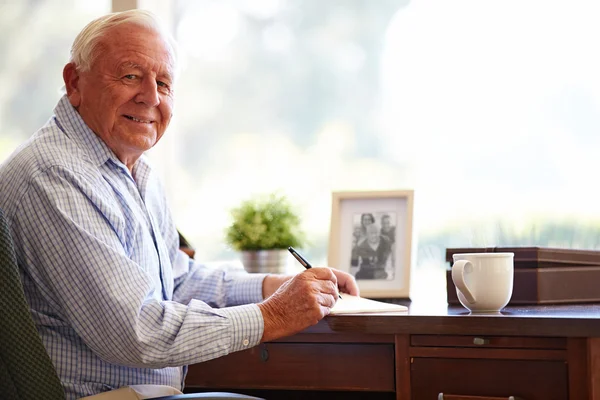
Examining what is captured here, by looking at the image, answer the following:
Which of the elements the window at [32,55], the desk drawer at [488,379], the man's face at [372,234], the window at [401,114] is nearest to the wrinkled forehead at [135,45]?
the window at [401,114]

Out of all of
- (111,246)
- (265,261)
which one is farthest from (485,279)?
(265,261)

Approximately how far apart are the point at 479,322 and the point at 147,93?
848mm

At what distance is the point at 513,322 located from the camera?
Answer: 136 centimetres

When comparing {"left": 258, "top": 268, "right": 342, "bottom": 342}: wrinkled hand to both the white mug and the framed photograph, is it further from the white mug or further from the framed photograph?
the framed photograph

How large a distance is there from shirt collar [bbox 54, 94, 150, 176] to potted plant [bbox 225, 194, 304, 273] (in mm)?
624

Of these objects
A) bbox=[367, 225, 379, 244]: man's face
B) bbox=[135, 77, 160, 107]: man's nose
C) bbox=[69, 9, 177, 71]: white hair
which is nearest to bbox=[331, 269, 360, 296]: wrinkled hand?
bbox=[367, 225, 379, 244]: man's face

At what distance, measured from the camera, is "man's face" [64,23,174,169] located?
1.61 metres

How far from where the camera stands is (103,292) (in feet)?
4.27

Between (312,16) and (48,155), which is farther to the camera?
(312,16)

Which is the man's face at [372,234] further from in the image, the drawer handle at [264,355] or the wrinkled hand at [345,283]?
the drawer handle at [264,355]

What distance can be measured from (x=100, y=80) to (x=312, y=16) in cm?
99

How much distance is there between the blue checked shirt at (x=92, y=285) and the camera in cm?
131

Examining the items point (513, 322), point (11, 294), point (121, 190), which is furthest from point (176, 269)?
point (513, 322)

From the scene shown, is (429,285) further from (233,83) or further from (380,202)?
(233,83)
